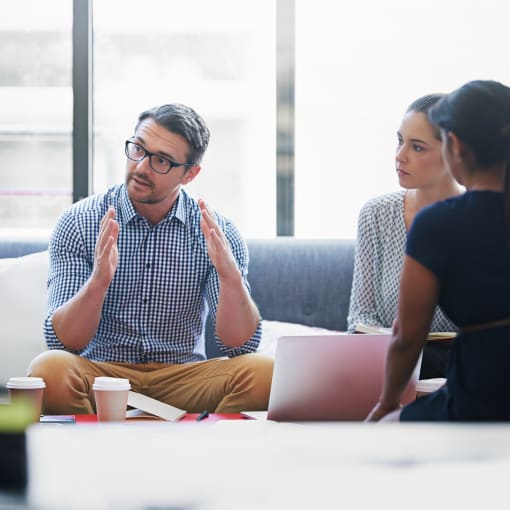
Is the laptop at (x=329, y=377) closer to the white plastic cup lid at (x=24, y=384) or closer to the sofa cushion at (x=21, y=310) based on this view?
the white plastic cup lid at (x=24, y=384)

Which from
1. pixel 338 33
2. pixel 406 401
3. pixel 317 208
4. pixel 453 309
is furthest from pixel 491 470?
pixel 338 33

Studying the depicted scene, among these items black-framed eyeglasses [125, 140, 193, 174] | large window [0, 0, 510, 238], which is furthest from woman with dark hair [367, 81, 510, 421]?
large window [0, 0, 510, 238]

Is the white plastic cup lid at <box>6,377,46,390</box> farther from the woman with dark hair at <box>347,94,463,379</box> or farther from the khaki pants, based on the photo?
the woman with dark hair at <box>347,94,463,379</box>

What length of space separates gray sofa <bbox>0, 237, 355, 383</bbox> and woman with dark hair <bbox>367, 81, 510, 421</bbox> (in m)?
1.64

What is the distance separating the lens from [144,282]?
238 cm

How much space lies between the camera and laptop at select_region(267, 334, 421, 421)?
1.44 m

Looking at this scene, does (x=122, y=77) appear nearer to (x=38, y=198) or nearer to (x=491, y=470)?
(x=38, y=198)

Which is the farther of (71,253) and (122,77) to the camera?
(122,77)

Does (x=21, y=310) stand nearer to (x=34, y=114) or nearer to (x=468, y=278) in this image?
(x=34, y=114)

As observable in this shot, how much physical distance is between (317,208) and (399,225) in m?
1.09

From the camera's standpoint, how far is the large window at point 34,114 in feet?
12.4

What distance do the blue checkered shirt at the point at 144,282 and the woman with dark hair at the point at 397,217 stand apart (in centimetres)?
39

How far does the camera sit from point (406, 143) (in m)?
2.43

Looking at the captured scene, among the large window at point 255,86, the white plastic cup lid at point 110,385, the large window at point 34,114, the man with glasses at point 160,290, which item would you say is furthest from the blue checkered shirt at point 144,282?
the large window at point 34,114
